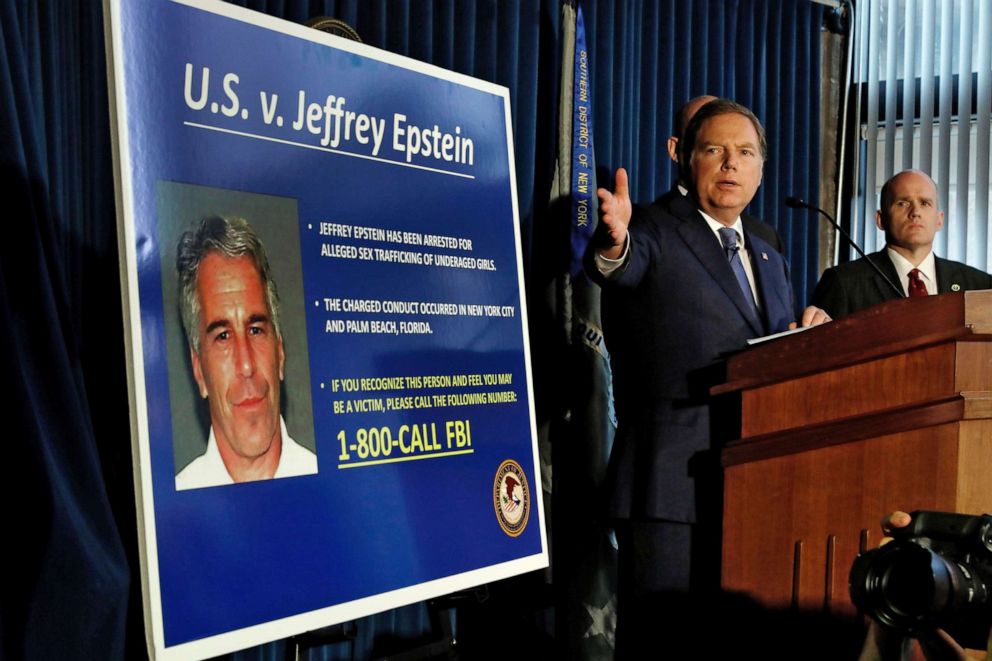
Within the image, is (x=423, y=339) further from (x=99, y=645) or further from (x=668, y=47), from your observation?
(x=668, y=47)

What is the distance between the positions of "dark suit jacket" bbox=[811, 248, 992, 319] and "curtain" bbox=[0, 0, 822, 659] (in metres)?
0.90

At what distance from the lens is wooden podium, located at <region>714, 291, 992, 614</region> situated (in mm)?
1659

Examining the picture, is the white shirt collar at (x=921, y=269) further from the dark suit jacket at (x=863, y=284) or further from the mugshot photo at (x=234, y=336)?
the mugshot photo at (x=234, y=336)

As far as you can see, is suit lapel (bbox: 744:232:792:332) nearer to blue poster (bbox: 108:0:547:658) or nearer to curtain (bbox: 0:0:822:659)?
blue poster (bbox: 108:0:547:658)

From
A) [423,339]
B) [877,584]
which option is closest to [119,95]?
[423,339]

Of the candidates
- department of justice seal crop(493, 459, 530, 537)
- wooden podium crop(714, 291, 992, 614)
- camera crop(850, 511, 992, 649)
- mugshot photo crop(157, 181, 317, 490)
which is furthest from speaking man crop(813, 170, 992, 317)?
camera crop(850, 511, 992, 649)

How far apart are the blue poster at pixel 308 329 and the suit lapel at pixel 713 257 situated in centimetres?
42

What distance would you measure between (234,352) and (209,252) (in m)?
0.18

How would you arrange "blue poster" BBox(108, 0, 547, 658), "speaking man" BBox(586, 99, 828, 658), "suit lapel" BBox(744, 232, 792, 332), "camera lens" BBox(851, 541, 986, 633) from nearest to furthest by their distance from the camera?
"camera lens" BBox(851, 541, 986, 633), "blue poster" BBox(108, 0, 547, 658), "speaking man" BBox(586, 99, 828, 658), "suit lapel" BBox(744, 232, 792, 332)

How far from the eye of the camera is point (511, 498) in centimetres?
246

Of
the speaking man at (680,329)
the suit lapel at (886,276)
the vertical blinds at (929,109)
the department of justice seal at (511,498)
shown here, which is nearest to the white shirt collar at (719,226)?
the speaking man at (680,329)

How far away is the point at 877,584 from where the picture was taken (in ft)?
3.38

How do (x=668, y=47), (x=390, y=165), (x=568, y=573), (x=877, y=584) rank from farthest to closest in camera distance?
(x=668, y=47)
(x=568, y=573)
(x=390, y=165)
(x=877, y=584)

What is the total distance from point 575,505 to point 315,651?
961mm
